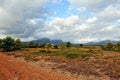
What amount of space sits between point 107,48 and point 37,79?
97772 mm

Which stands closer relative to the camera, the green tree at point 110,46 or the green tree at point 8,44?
the green tree at point 110,46

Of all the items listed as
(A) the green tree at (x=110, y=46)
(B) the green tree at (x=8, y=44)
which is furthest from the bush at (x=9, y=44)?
(A) the green tree at (x=110, y=46)

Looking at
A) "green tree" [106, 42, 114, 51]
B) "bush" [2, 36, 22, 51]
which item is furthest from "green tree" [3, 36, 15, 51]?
"green tree" [106, 42, 114, 51]

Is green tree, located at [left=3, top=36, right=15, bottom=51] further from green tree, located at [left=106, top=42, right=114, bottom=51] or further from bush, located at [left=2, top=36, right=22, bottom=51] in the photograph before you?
green tree, located at [left=106, top=42, right=114, bottom=51]

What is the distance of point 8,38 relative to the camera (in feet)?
393

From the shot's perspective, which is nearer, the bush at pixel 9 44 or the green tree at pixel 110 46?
the green tree at pixel 110 46

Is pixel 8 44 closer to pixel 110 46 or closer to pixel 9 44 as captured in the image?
pixel 9 44

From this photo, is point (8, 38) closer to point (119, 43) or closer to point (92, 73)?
point (119, 43)

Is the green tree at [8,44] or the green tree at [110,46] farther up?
the green tree at [8,44]

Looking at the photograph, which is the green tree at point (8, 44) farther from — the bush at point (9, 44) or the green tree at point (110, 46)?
the green tree at point (110, 46)

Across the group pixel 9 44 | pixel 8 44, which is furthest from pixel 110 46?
pixel 8 44

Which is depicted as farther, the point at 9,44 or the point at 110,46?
the point at 9,44

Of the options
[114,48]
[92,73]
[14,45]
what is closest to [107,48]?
[114,48]

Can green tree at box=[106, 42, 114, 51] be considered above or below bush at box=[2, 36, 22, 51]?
below
